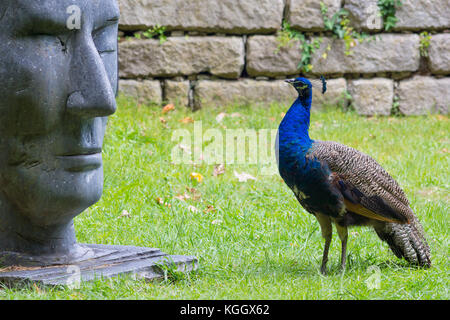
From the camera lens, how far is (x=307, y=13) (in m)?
8.09

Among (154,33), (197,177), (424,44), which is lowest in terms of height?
(197,177)

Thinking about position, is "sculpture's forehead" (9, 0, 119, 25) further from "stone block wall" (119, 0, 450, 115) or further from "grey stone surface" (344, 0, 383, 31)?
"grey stone surface" (344, 0, 383, 31)

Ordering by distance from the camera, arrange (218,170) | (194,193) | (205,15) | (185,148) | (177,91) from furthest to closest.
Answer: (177,91) → (205,15) → (185,148) → (218,170) → (194,193)

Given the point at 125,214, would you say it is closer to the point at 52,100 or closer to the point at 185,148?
the point at 185,148

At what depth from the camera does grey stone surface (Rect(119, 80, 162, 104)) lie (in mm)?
7965

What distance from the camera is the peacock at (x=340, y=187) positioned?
3.93 m

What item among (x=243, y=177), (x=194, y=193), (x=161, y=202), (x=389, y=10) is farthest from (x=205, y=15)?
(x=161, y=202)

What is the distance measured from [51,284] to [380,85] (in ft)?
19.5

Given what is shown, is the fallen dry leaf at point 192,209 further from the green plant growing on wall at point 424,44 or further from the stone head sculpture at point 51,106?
the green plant growing on wall at point 424,44

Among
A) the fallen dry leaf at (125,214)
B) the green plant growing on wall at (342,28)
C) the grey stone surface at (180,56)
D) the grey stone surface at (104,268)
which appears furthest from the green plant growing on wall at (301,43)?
the grey stone surface at (104,268)

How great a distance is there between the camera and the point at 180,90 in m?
8.08

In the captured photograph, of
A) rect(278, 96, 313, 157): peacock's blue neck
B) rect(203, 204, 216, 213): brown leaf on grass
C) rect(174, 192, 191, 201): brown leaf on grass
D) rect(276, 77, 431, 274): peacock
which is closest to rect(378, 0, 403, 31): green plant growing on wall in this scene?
rect(174, 192, 191, 201): brown leaf on grass

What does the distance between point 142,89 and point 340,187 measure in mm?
4478
